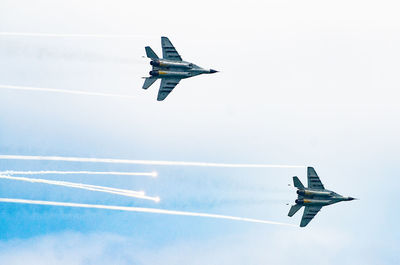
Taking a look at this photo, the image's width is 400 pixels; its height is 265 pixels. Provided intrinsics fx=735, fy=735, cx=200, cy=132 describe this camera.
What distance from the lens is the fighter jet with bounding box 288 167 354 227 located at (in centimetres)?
12875

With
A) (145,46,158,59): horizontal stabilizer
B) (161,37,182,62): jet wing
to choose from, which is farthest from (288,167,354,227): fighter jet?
(145,46,158,59): horizontal stabilizer

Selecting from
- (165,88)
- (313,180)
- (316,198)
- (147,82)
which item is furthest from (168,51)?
(316,198)

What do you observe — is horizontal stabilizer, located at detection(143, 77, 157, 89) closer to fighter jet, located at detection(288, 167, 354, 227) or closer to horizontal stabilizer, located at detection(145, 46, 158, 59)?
horizontal stabilizer, located at detection(145, 46, 158, 59)

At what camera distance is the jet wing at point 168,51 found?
11994 centimetres

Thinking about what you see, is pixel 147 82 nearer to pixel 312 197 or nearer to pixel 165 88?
pixel 165 88

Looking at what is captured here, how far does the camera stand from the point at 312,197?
12925cm

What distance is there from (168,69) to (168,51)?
3.32m

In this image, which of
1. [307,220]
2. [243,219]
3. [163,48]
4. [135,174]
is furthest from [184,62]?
[307,220]

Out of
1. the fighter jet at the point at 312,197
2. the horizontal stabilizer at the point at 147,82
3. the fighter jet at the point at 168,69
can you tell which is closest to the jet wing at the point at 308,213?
the fighter jet at the point at 312,197

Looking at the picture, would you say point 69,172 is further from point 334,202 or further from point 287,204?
point 334,202

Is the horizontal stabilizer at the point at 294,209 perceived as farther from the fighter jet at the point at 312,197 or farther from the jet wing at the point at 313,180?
the jet wing at the point at 313,180

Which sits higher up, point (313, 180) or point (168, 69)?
point (168, 69)

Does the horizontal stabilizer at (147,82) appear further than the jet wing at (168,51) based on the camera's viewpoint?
No

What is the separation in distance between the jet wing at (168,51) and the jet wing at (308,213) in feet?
119
